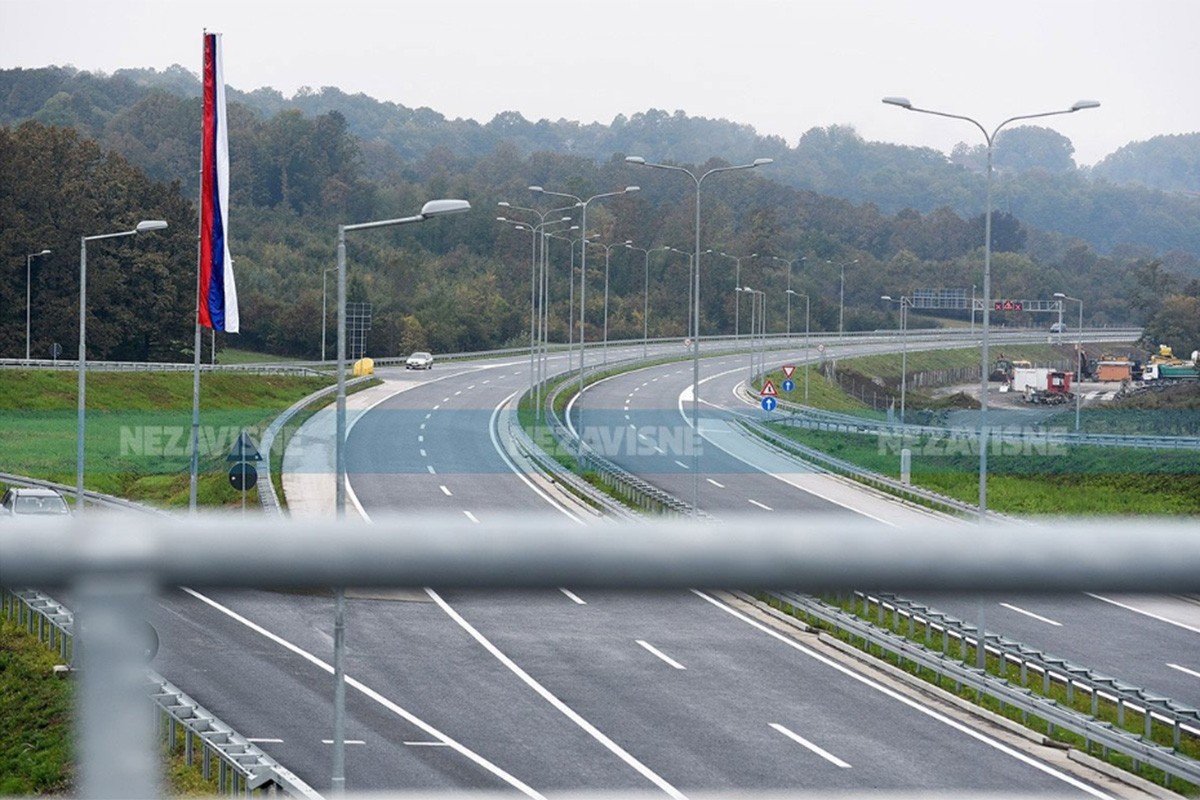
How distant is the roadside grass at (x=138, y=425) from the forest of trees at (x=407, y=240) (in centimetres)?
917

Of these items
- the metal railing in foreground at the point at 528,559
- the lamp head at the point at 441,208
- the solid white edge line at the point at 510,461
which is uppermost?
the lamp head at the point at 441,208

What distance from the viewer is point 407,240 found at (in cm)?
12394

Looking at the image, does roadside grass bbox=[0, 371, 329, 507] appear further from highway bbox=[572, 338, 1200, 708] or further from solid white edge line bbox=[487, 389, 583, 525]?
highway bbox=[572, 338, 1200, 708]

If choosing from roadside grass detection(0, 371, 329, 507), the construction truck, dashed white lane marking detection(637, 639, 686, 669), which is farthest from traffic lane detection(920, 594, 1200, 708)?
the construction truck

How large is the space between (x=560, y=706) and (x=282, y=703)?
4.82 ft

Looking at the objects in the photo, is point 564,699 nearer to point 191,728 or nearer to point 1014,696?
point 1014,696

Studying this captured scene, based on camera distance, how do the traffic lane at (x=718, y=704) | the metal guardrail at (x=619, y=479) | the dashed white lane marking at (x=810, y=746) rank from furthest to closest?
the metal guardrail at (x=619, y=479), the dashed white lane marking at (x=810, y=746), the traffic lane at (x=718, y=704)

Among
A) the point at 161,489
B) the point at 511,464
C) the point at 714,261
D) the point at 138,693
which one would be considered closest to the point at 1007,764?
the point at 138,693

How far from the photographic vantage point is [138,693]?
2.12 meters

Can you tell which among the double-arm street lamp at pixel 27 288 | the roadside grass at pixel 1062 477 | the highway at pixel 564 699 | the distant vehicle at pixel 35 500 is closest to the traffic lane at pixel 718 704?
the highway at pixel 564 699

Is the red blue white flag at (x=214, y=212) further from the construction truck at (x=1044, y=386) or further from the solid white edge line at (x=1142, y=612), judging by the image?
the construction truck at (x=1044, y=386)

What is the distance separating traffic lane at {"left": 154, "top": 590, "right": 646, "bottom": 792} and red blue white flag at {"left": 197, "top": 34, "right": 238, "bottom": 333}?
2346 centimetres

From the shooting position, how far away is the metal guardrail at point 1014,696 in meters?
2.78

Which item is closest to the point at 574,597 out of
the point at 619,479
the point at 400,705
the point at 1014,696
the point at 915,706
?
A: the point at 400,705
